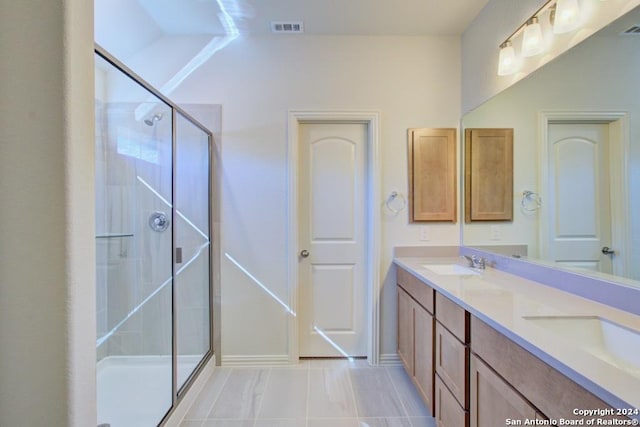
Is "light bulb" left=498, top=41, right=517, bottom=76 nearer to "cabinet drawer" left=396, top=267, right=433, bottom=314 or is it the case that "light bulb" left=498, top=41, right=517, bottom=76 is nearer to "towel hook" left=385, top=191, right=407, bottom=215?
"towel hook" left=385, top=191, right=407, bottom=215

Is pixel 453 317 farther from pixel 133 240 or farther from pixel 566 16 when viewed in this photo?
pixel 133 240

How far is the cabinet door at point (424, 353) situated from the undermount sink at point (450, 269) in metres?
0.32

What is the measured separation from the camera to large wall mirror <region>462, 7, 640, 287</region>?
1174mm

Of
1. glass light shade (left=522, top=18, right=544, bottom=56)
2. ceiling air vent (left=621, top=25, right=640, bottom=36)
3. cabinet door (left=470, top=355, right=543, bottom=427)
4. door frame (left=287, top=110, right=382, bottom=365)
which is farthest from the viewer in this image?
door frame (left=287, top=110, right=382, bottom=365)

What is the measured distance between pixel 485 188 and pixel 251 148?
6.15ft

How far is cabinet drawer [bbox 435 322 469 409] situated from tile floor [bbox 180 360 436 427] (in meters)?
0.52

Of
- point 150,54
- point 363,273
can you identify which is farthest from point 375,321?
point 150,54

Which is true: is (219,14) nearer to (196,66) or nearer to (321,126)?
(196,66)

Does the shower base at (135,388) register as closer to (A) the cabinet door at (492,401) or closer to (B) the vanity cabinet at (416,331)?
(B) the vanity cabinet at (416,331)

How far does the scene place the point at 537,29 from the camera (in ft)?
5.33

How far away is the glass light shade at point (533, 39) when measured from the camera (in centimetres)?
161

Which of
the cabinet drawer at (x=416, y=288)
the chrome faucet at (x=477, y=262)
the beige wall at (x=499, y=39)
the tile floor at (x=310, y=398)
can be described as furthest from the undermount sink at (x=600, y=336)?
the beige wall at (x=499, y=39)

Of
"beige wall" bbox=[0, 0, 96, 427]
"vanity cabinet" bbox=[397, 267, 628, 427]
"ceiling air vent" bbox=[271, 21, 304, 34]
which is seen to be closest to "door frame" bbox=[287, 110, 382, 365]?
"vanity cabinet" bbox=[397, 267, 628, 427]

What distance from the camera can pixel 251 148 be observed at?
2.41m
